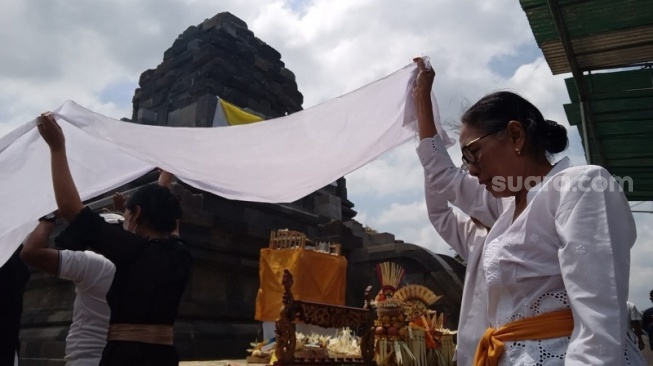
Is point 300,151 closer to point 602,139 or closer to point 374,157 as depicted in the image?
point 374,157

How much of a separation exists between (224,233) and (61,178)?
21.0ft

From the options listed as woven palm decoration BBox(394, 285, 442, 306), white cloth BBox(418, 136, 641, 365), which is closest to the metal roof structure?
woven palm decoration BBox(394, 285, 442, 306)

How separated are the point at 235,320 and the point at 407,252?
3.52 meters

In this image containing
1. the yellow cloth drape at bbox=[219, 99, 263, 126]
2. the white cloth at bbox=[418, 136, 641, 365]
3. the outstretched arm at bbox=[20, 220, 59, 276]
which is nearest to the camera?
the white cloth at bbox=[418, 136, 641, 365]

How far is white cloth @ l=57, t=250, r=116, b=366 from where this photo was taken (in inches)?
111

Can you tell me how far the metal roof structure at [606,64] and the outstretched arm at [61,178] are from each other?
169 inches

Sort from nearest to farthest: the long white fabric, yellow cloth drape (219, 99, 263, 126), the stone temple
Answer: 1. the long white fabric
2. the stone temple
3. yellow cloth drape (219, 99, 263, 126)

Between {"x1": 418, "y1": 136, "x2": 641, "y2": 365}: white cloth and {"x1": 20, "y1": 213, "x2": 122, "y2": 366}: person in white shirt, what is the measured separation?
7.33 feet

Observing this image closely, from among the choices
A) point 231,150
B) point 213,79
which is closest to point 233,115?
point 213,79

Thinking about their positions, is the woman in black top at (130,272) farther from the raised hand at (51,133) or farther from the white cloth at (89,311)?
the white cloth at (89,311)

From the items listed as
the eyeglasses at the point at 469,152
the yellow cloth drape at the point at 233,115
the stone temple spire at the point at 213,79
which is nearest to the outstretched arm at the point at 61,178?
the eyeglasses at the point at 469,152

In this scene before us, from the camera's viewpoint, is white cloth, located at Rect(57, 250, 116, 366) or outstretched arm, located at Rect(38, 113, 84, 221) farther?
white cloth, located at Rect(57, 250, 116, 366)

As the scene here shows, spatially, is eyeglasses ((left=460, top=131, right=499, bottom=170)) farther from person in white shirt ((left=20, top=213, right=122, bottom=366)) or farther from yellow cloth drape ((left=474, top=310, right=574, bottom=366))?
person in white shirt ((left=20, top=213, right=122, bottom=366))

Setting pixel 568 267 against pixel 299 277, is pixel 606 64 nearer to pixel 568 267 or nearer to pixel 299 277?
pixel 299 277
